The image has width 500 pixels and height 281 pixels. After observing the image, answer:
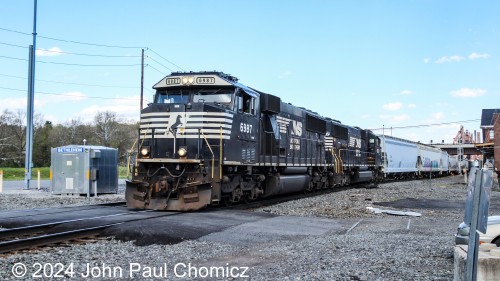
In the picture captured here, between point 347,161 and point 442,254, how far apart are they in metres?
20.4

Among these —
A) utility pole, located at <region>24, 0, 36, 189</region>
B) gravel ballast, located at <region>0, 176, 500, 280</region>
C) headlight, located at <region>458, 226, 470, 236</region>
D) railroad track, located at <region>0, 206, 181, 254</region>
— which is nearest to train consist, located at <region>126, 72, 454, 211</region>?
railroad track, located at <region>0, 206, 181, 254</region>

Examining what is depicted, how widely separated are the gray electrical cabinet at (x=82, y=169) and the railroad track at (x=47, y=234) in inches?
338

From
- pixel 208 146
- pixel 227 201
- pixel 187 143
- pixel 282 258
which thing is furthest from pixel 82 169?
pixel 282 258

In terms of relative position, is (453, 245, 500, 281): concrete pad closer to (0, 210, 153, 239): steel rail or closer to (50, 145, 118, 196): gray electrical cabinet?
(0, 210, 153, 239): steel rail

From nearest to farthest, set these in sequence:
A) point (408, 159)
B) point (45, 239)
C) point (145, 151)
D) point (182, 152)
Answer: point (45, 239)
point (182, 152)
point (145, 151)
point (408, 159)

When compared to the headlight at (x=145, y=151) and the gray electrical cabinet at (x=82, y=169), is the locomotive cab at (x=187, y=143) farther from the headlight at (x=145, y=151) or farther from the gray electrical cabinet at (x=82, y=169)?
the gray electrical cabinet at (x=82, y=169)

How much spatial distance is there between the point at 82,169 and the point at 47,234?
10.8m

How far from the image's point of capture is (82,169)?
65.1ft

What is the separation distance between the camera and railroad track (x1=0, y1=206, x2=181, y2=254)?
772 centimetres

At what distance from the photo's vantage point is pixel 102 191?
20.8 metres

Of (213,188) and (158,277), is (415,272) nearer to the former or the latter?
(158,277)

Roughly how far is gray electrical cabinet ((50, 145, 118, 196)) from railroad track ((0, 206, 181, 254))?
28.1 feet

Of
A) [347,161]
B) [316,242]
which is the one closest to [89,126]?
[347,161]

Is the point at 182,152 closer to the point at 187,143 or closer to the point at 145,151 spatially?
the point at 187,143
